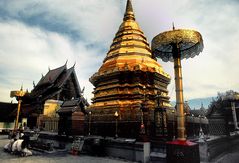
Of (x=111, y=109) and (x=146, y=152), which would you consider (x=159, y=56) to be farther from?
(x=111, y=109)

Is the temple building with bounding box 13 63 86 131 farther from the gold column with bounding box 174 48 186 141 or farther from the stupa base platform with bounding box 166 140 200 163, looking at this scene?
the stupa base platform with bounding box 166 140 200 163

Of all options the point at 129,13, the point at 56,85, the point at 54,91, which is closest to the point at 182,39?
the point at 129,13

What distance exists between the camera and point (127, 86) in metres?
17.2

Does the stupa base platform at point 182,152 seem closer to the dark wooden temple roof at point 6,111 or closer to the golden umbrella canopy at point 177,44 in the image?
the golden umbrella canopy at point 177,44

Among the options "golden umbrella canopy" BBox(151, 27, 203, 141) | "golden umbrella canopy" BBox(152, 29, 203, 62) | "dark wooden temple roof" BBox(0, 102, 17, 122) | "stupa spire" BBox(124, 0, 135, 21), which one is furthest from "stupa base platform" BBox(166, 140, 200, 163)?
"dark wooden temple roof" BBox(0, 102, 17, 122)

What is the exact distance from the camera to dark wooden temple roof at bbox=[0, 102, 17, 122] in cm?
3556

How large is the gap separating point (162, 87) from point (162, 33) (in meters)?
11.7

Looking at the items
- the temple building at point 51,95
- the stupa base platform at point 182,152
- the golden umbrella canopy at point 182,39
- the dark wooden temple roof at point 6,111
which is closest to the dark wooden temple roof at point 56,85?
the temple building at point 51,95

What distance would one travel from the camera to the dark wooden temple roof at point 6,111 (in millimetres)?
35562

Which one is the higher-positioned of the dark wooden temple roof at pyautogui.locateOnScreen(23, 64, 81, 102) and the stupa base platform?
the dark wooden temple roof at pyautogui.locateOnScreen(23, 64, 81, 102)

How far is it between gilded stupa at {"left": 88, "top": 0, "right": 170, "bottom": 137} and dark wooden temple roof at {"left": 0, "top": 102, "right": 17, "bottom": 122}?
78.0 feet

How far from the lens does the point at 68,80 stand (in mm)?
34688

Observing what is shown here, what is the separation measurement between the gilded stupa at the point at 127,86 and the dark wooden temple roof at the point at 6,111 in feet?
78.0

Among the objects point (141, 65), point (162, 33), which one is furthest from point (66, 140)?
point (162, 33)
